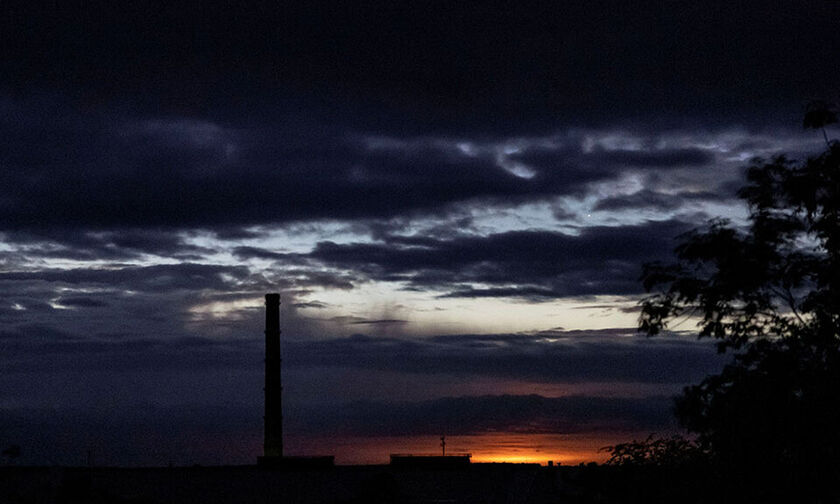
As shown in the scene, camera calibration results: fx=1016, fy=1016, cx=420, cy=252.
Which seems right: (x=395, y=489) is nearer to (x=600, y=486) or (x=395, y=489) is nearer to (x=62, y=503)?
(x=600, y=486)

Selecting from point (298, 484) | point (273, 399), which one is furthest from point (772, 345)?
point (273, 399)

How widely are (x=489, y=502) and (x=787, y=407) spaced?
11.2m

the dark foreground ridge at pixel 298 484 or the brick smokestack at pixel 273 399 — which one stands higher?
the brick smokestack at pixel 273 399

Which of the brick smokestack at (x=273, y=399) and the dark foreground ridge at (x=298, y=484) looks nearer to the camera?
the dark foreground ridge at (x=298, y=484)

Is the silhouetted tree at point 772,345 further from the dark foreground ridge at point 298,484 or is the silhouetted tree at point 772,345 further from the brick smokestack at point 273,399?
the brick smokestack at point 273,399

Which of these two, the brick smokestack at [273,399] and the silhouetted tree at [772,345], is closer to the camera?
the silhouetted tree at [772,345]

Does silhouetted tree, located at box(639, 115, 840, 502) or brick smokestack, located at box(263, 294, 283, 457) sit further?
brick smokestack, located at box(263, 294, 283, 457)

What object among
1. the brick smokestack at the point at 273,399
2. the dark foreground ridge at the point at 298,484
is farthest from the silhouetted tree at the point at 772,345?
the brick smokestack at the point at 273,399

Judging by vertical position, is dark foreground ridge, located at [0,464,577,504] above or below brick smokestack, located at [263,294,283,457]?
below

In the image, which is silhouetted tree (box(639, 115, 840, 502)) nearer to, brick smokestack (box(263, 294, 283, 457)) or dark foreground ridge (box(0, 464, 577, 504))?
dark foreground ridge (box(0, 464, 577, 504))

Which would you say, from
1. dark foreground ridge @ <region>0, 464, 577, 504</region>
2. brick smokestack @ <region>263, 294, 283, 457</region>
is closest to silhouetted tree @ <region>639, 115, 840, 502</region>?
dark foreground ridge @ <region>0, 464, 577, 504</region>

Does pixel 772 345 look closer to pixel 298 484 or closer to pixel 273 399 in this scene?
pixel 298 484

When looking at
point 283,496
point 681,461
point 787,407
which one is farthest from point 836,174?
point 283,496

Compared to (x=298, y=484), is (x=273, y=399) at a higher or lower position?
higher
